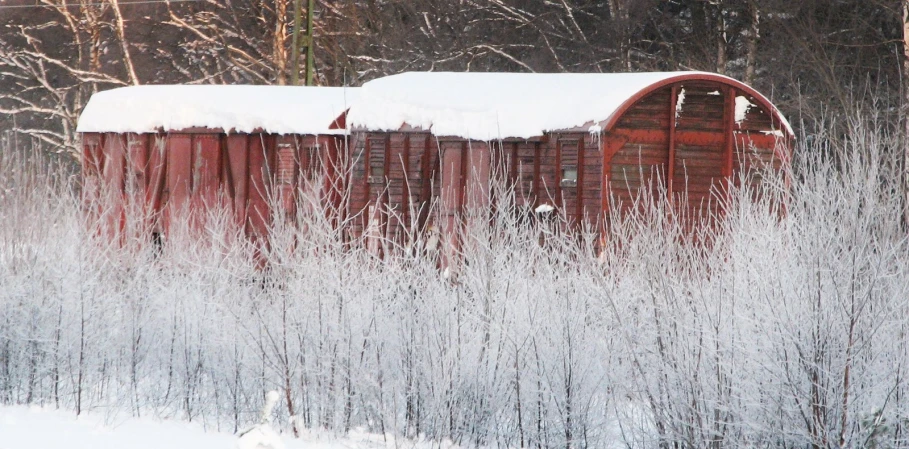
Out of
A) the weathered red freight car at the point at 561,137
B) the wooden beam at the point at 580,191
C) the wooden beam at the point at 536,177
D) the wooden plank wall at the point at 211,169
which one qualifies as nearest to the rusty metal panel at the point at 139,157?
the wooden plank wall at the point at 211,169

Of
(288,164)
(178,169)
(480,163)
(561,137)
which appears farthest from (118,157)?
(561,137)

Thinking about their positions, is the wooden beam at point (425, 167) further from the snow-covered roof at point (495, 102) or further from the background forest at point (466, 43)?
the background forest at point (466, 43)

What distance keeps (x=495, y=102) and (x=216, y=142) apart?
3.80 meters

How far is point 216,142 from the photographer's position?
12844mm

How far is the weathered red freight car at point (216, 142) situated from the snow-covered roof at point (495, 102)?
0.85 meters

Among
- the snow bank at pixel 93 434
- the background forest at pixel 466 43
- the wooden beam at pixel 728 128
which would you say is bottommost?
the snow bank at pixel 93 434

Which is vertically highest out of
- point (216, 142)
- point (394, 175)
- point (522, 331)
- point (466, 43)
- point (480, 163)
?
point (466, 43)

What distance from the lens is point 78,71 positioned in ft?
84.8

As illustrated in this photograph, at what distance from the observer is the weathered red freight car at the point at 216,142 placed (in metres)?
12.3

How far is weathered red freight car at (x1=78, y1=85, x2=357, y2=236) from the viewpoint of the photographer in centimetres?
1234

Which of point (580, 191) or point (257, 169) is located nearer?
point (580, 191)

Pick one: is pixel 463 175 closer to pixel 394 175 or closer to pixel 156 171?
pixel 394 175

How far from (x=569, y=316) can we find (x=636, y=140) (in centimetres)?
363

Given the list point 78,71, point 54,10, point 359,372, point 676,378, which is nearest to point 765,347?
point 676,378
